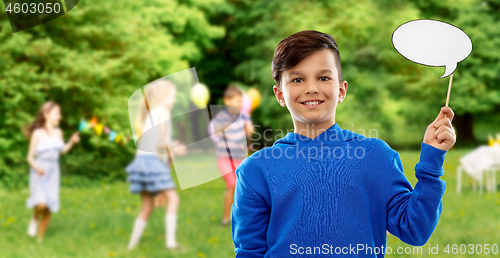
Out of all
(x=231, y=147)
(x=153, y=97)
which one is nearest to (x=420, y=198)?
(x=153, y=97)

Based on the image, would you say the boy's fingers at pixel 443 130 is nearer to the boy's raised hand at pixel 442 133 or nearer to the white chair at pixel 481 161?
the boy's raised hand at pixel 442 133

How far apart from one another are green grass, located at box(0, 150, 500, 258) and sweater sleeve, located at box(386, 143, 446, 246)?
8.61 ft

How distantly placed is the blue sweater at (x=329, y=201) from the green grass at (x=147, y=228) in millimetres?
2613

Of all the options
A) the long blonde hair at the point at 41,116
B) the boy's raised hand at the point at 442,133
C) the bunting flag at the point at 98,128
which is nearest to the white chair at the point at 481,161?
the long blonde hair at the point at 41,116

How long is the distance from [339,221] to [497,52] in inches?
426

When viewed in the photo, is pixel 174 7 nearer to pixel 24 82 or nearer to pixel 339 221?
pixel 24 82

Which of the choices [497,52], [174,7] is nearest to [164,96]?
[174,7]

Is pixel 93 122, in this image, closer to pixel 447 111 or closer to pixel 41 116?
pixel 41 116

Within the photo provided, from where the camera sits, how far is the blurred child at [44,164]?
13.4 feet

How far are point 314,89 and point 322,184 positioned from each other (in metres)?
0.20

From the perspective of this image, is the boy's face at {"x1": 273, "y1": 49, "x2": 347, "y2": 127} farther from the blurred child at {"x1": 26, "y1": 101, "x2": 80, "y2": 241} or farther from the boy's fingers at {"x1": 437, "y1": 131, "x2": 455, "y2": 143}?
the blurred child at {"x1": 26, "y1": 101, "x2": 80, "y2": 241}

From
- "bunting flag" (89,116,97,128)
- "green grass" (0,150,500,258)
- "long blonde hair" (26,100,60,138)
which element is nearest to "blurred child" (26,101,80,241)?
"long blonde hair" (26,100,60,138)

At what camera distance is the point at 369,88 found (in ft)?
34.1

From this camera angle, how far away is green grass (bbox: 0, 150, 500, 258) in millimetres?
3816
